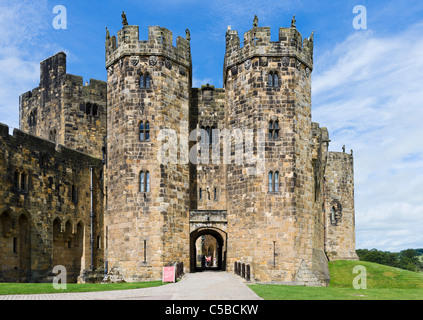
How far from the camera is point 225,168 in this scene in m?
38.7

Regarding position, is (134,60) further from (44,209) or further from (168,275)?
(168,275)

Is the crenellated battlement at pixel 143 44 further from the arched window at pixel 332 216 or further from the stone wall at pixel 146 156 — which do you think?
the arched window at pixel 332 216

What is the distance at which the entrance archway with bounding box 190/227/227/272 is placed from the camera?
3815cm

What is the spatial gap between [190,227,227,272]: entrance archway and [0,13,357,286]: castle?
1.21 feet

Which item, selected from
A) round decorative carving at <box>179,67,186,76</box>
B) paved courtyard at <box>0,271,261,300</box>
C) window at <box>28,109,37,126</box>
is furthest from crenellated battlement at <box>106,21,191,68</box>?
paved courtyard at <box>0,271,261,300</box>

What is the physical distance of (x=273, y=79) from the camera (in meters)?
37.2

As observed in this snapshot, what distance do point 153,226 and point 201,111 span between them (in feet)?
34.8

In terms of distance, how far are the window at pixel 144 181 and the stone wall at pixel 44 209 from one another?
5556mm

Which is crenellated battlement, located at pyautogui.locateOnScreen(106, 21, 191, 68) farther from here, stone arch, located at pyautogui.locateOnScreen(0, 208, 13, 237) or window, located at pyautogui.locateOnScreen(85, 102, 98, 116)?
stone arch, located at pyautogui.locateOnScreen(0, 208, 13, 237)

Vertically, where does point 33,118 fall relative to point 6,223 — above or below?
above

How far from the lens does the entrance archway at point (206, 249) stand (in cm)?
3815

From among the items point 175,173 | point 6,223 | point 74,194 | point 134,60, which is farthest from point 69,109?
point 6,223

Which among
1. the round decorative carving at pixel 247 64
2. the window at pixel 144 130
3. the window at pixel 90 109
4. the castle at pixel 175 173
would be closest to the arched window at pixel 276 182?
the castle at pixel 175 173

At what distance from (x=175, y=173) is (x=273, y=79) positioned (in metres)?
9.67
